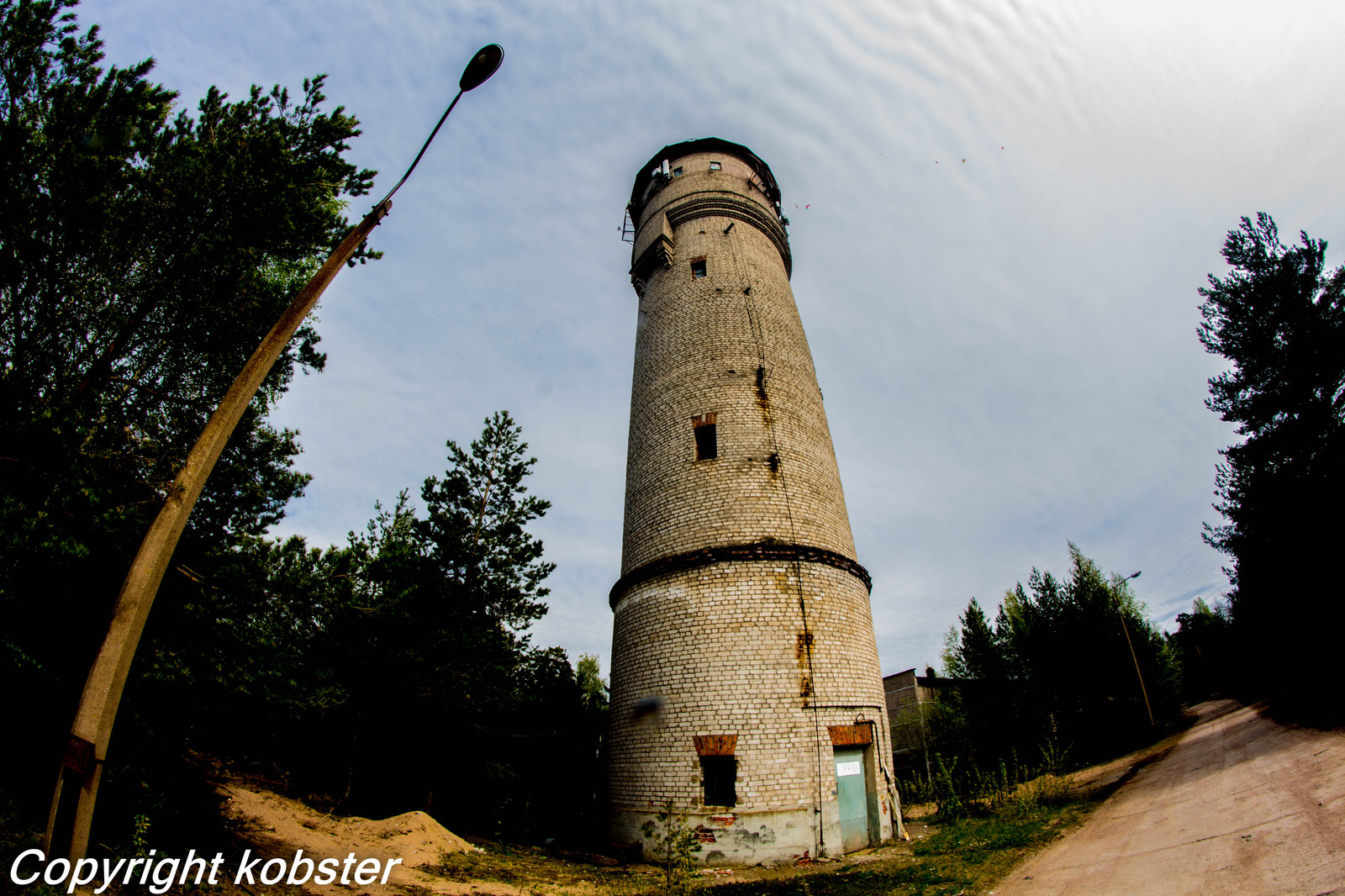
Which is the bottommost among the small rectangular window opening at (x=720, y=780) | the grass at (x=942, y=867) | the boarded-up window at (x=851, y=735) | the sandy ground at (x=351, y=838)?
the grass at (x=942, y=867)

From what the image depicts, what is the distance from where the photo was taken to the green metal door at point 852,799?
24.8 ft

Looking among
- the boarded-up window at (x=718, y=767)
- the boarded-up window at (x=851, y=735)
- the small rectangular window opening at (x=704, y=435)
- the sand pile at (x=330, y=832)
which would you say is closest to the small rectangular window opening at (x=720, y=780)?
the boarded-up window at (x=718, y=767)

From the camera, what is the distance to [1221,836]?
5.98 meters

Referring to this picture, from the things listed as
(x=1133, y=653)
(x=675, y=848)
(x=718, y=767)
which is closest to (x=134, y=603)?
(x=675, y=848)

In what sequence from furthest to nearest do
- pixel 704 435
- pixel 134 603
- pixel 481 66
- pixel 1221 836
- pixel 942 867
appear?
pixel 704 435 → pixel 942 867 → pixel 1221 836 → pixel 481 66 → pixel 134 603

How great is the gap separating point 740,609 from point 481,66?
711cm

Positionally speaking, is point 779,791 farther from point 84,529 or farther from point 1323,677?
point 1323,677

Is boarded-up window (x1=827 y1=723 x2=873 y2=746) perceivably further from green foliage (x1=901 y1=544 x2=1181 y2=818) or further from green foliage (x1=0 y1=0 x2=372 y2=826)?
green foliage (x1=901 y1=544 x2=1181 y2=818)

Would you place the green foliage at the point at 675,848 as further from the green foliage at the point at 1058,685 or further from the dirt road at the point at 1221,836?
the green foliage at the point at 1058,685

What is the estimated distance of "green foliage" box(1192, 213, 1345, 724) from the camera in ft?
43.2

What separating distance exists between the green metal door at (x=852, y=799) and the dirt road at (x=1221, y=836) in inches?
80.7

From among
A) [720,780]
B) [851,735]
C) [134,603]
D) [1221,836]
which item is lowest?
[1221,836]

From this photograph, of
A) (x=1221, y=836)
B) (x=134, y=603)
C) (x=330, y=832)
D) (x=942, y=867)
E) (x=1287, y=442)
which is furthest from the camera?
(x=1287, y=442)

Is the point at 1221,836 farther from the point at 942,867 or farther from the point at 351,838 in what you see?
the point at 351,838
